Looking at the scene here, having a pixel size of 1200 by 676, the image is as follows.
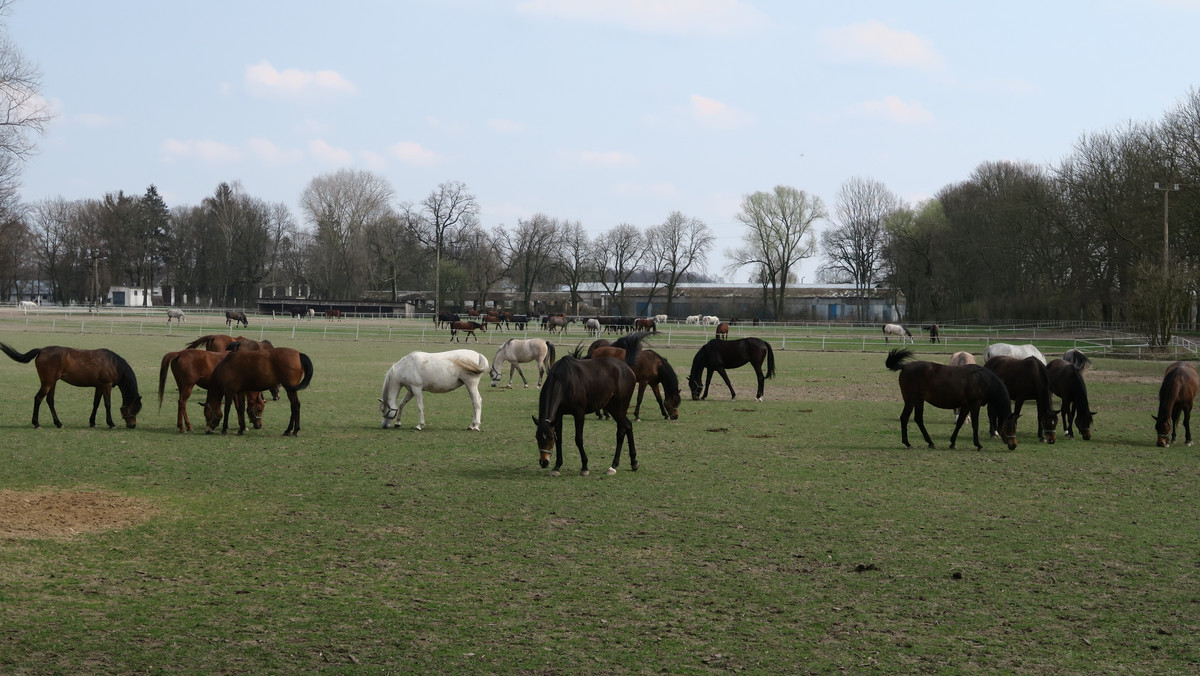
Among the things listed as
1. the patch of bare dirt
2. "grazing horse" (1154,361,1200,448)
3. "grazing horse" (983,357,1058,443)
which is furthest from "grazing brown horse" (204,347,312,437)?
"grazing horse" (1154,361,1200,448)

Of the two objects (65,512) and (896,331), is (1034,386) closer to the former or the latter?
(65,512)

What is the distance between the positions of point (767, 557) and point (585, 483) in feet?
11.0

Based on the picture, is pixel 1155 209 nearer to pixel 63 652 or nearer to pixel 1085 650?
pixel 1085 650

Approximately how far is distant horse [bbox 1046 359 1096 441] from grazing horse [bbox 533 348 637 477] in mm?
7883

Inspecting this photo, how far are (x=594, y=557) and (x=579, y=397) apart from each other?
11.0 ft

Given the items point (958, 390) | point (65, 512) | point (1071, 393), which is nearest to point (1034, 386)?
point (1071, 393)

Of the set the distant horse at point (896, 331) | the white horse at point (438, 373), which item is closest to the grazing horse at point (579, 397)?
the white horse at point (438, 373)

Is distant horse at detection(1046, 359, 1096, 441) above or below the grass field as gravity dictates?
above

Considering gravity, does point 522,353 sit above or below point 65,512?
above

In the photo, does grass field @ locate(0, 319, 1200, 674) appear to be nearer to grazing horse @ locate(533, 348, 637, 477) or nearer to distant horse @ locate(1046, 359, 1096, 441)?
grazing horse @ locate(533, 348, 637, 477)

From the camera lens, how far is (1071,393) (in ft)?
49.3

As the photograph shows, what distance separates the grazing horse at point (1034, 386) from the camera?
14.4m

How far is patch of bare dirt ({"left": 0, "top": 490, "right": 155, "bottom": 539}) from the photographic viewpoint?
25.9 ft

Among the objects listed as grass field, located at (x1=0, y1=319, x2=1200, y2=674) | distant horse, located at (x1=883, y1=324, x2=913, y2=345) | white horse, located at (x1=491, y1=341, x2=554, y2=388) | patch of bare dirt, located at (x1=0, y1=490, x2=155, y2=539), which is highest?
white horse, located at (x1=491, y1=341, x2=554, y2=388)
